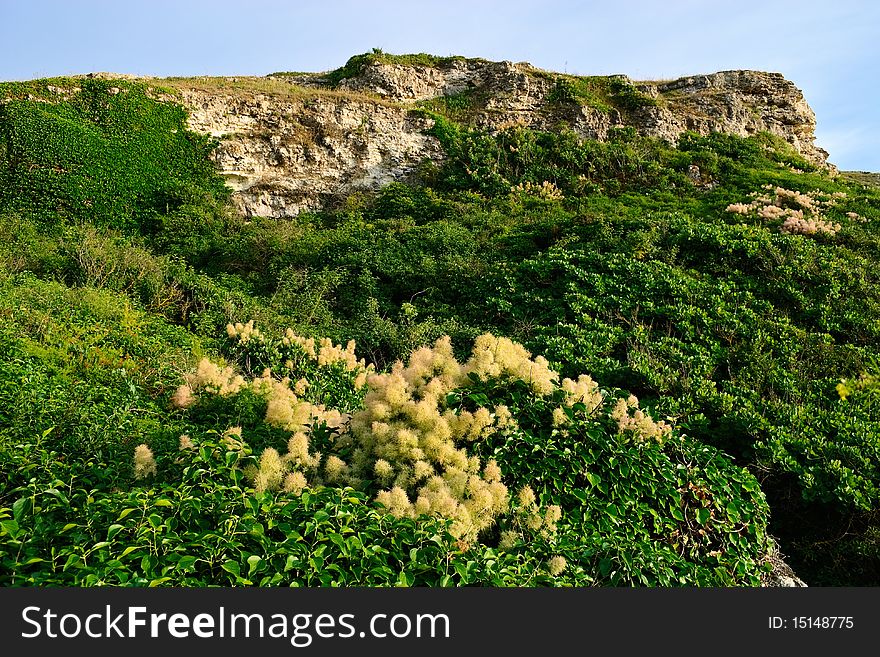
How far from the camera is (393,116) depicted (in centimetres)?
2302

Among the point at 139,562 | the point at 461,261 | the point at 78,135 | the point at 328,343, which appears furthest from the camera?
the point at 78,135

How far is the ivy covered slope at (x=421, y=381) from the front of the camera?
3.50 m

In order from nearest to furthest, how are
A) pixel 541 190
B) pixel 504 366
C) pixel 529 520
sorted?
pixel 529 520 < pixel 504 366 < pixel 541 190

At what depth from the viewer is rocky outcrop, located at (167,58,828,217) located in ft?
67.5

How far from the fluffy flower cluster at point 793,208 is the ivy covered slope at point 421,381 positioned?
110mm

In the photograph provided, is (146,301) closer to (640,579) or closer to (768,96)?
(640,579)

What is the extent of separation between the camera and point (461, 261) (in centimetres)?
1325

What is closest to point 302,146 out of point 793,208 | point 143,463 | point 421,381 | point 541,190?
point 541,190

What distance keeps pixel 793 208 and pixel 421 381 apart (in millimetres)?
16025

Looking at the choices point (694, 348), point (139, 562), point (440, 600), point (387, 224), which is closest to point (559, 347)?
point (694, 348)

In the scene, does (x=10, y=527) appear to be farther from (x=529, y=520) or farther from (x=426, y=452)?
(x=529, y=520)

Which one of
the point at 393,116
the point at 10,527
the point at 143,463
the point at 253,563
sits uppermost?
the point at 393,116

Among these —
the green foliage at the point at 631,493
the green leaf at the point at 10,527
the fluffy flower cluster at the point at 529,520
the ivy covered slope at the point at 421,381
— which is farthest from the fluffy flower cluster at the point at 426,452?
the green leaf at the point at 10,527

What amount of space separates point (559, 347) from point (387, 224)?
30.1 ft
